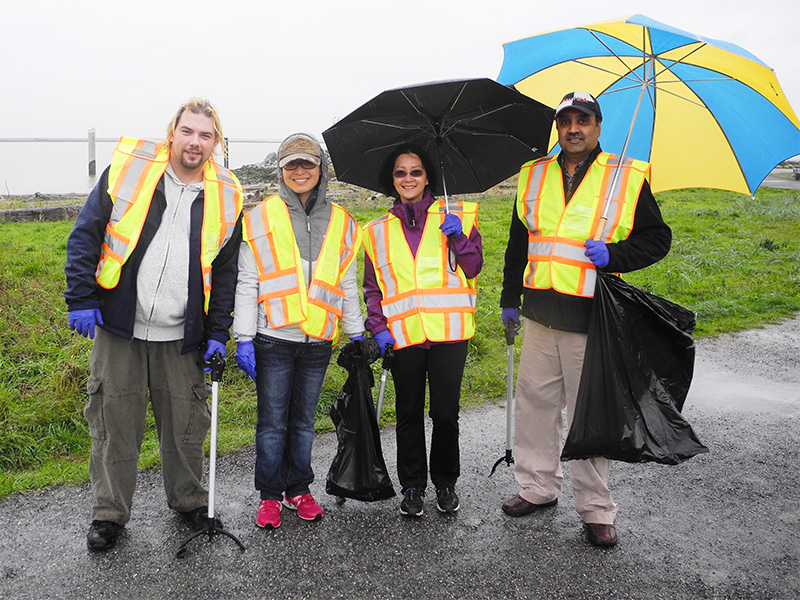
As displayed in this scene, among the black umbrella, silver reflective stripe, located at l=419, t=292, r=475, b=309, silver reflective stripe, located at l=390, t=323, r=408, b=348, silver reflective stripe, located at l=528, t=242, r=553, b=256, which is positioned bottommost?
silver reflective stripe, located at l=390, t=323, r=408, b=348

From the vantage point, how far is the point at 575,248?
11.7 feet

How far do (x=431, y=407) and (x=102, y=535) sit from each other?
1848 millimetres

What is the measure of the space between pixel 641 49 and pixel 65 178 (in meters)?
10.1

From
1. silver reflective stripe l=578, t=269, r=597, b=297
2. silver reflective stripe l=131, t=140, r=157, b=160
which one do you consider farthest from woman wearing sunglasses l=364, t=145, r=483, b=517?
silver reflective stripe l=131, t=140, r=157, b=160

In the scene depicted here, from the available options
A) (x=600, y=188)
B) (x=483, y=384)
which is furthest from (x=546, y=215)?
(x=483, y=384)

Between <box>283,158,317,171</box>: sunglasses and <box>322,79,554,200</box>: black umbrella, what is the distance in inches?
9.0

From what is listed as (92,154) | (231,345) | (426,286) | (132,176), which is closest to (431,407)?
(426,286)

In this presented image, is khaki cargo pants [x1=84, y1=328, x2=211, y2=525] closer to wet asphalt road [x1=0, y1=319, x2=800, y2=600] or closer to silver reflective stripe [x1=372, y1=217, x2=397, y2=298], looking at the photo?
wet asphalt road [x1=0, y1=319, x2=800, y2=600]

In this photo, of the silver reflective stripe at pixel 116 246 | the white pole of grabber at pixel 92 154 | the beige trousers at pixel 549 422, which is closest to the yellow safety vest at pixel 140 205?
the silver reflective stripe at pixel 116 246

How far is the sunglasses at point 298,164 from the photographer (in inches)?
136

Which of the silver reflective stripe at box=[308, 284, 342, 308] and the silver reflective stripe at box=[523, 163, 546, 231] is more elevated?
the silver reflective stripe at box=[523, 163, 546, 231]

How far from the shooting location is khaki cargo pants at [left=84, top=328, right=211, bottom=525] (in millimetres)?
3359

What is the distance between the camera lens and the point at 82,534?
11.3ft

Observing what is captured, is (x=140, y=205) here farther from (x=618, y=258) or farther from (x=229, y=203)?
(x=618, y=258)
